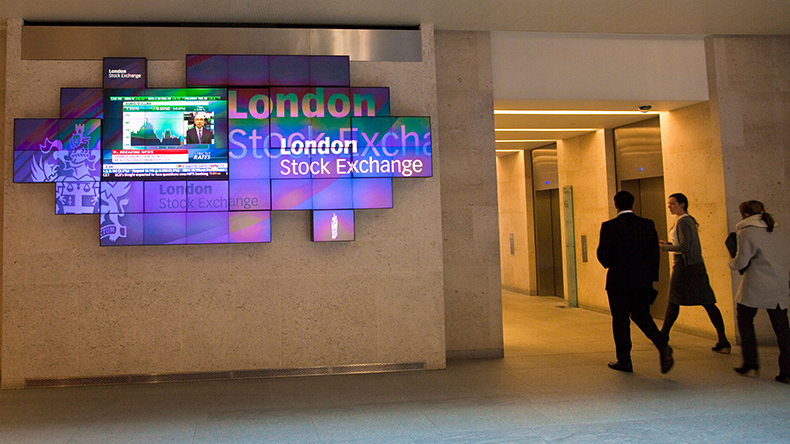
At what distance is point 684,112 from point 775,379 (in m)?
3.73

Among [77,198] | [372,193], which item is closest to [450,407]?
[372,193]

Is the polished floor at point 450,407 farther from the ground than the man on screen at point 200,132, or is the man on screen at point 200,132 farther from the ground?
the man on screen at point 200,132

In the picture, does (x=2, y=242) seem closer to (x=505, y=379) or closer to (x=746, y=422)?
(x=505, y=379)

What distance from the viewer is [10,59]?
5.87 metres

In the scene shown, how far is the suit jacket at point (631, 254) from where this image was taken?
5770 millimetres

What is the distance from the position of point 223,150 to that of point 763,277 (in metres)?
5.10

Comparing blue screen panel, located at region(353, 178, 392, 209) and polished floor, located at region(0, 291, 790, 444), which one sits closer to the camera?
polished floor, located at region(0, 291, 790, 444)

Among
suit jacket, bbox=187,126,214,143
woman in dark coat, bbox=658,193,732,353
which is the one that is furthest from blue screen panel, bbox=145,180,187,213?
woman in dark coat, bbox=658,193,732,353

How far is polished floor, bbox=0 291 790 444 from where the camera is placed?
4.21m

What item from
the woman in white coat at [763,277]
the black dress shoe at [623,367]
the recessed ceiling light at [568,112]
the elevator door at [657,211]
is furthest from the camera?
the elevator door at [657,211]

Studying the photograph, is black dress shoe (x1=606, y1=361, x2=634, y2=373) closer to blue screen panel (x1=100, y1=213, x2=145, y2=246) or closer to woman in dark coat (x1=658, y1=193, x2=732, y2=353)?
woman in dark coat (x1=658, y1=193, x2=732, y2=353)

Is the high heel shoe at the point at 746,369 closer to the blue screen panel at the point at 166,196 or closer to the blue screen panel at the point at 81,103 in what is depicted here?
the blue screen panel at the point at 166,196

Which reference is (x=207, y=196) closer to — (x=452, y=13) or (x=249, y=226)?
(x=249, y=226)

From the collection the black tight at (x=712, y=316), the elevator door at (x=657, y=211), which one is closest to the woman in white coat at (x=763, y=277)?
the black tight at (x=712, y=316)
